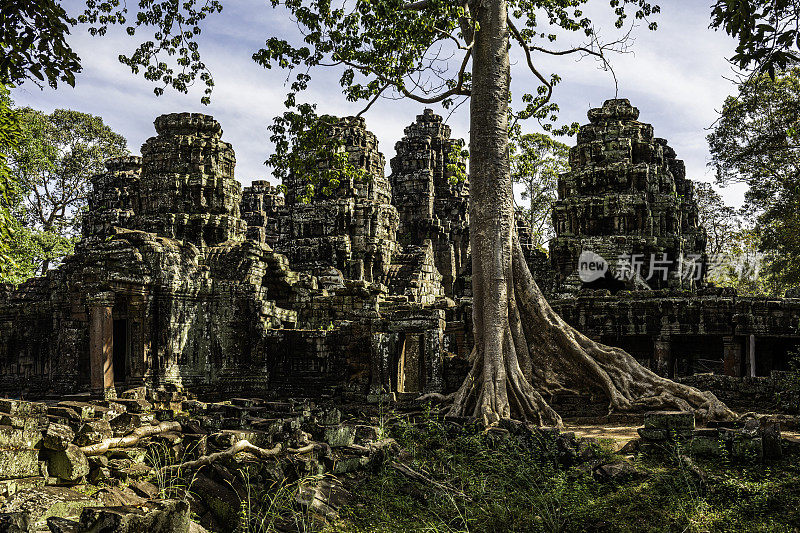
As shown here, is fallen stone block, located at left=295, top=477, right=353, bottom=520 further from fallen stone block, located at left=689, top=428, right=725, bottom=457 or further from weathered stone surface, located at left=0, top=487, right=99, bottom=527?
fallen stone block, located at left=689, top=428, right=725, bottom=457

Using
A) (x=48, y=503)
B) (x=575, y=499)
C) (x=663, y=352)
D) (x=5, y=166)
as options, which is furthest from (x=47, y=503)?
(x=663, y=352)

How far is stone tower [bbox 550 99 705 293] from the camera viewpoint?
23.9m

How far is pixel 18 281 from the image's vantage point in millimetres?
22203

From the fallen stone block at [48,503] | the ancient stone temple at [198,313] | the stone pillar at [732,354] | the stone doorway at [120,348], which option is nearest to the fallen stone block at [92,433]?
the fallen stone block at [48,503]

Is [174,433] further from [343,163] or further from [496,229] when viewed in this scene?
[343,163]

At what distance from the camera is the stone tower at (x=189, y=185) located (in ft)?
65.0

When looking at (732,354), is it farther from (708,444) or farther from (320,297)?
(708,444)

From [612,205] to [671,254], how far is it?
2.51 metres

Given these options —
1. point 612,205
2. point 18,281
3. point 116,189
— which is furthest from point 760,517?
point 116,189

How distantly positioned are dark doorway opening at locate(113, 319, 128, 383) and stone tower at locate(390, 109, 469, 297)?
17.7 m

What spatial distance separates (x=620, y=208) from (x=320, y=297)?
35.3ft

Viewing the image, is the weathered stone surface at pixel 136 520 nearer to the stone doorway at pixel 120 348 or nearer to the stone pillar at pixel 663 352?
the stone doorway at pixel 120 348

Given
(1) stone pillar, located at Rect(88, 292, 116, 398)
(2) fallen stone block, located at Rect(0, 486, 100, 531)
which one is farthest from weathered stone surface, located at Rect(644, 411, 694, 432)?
(1) stone pillar, located at Rect(88, 292, 116, 398)

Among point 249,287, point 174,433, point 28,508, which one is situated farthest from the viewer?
point 249,287
